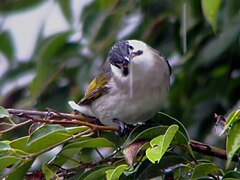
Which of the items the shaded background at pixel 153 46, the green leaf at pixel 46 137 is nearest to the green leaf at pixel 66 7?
the shaded background at pixel 153 46

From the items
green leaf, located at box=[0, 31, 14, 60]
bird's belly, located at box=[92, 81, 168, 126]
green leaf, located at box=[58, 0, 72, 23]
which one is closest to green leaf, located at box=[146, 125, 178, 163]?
bird's belly, located at box=[92, 81, 168, 126]

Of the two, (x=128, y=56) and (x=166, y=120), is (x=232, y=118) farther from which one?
(x=128, y=56)

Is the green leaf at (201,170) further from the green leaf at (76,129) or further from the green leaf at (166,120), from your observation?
the green leaf at (76,129)

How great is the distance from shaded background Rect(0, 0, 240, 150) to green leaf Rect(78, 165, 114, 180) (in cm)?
120

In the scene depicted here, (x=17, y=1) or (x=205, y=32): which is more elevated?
(x=17, y=1)

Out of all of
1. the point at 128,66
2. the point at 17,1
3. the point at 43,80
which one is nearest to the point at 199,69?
the point at 128,66

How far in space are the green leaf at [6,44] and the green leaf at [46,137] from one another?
63.0 inches

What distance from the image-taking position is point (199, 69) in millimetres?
3260

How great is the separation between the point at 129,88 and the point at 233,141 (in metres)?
1.10

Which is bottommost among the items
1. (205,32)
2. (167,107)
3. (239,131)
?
(167,107)

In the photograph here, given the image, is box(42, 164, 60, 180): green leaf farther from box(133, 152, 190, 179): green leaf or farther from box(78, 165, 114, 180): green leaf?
box(133, 152, 190, 179): green leaf

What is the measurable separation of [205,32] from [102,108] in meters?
0.67

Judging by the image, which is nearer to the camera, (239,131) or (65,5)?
(239,131)

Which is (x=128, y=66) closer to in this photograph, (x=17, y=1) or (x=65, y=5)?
(x=65, y=5)
